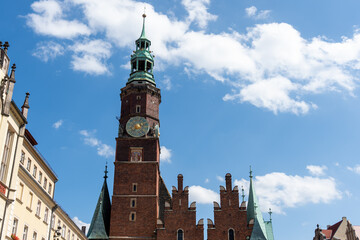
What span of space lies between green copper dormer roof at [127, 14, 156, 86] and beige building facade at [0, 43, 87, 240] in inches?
1029

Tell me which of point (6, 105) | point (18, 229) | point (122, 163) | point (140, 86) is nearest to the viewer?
point (6, 105)

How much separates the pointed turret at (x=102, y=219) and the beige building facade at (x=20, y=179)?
15.5 m

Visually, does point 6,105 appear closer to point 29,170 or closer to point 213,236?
point 29,170

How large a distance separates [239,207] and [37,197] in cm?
2524

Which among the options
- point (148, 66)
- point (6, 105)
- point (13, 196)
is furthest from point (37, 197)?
point (148, 66)

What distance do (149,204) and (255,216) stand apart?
11556mm

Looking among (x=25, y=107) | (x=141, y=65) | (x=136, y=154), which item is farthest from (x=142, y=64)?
(x=25, y=107)

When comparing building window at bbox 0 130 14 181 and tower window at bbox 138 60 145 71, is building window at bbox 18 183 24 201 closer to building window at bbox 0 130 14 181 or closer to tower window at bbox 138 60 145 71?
building window at bbox 0 130 14 181

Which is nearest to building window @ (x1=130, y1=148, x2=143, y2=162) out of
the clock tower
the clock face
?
the clock tower

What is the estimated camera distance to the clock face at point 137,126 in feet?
175

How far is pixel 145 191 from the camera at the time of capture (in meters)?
50.3

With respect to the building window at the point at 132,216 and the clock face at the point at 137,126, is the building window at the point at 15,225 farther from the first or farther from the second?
the clock face at the point at 137,126

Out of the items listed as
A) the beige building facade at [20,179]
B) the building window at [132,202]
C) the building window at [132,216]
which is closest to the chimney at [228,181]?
the building window at [132,202]

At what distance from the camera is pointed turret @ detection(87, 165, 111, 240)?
4875 centimetres
